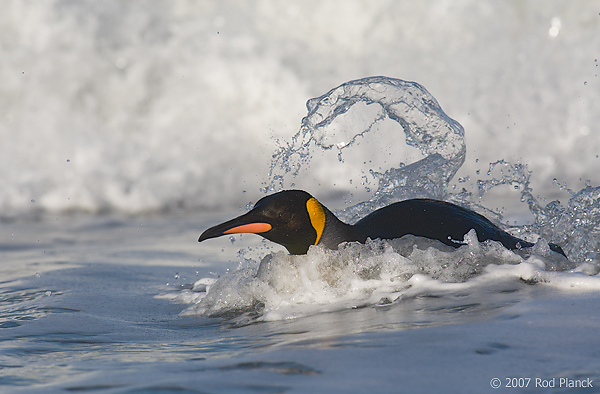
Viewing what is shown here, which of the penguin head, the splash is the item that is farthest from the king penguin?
the splash

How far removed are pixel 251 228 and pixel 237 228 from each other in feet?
0.21

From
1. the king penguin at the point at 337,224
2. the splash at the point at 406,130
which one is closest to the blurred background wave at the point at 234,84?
the splash at the point at 406,130

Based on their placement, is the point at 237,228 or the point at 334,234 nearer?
the point at 237,228

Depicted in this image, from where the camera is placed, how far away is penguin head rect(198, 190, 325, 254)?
268 cm

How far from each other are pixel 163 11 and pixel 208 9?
1.76 ft

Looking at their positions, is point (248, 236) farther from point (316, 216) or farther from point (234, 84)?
point (234, 84)

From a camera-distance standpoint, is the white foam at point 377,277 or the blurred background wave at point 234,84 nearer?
the white foam at point 377,277

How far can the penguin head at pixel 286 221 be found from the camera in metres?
2.68

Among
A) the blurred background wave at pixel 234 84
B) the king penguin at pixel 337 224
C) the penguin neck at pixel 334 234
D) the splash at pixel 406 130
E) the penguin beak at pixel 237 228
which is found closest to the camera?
the penguin beak at pixel 237 228

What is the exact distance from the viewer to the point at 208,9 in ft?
27.4

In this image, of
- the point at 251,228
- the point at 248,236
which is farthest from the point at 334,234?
the point at 248,236

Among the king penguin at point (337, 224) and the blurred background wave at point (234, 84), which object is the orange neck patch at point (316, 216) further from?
the blurred background wave at point (234, 84)

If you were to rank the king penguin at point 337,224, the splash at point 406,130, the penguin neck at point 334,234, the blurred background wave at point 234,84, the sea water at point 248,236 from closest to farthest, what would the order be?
the sea water at point 248,236, the king penguin at point 337,224, the penguin neck at point 334,234, the splash at point 406,130, the blurred background wave at point 234,84

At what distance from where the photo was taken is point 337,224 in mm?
2883
